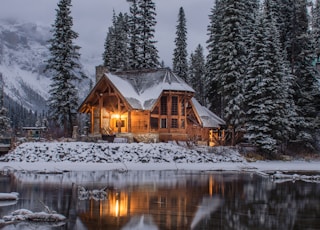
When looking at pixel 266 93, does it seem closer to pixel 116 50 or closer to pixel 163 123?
pixel 163 123

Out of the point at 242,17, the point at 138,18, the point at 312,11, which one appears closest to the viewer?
the point at 242,17

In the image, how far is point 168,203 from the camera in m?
16.4

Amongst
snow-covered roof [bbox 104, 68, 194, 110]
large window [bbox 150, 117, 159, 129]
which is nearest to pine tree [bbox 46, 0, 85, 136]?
snow-covered roof [bbox 104, 68, 194, 110]

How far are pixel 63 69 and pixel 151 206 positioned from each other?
108ft

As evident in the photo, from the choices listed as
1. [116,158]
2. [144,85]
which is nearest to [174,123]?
[144,85]

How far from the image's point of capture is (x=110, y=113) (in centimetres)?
4606

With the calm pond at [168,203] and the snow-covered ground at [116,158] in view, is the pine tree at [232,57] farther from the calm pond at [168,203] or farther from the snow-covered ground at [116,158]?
the calm pond at [168,203]

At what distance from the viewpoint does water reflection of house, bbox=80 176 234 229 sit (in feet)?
41.5

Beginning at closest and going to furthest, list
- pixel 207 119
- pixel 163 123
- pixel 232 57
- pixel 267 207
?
pixel 267 207, pixel 163 123, pixel 232 57, pixel 207 119

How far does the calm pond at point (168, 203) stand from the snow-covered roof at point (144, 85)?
65.0ft

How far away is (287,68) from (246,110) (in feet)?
22.6

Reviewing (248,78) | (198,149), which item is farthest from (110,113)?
(248,78)

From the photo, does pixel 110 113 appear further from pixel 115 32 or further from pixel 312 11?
pixel 312 11

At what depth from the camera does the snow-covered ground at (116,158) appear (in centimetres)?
3209
